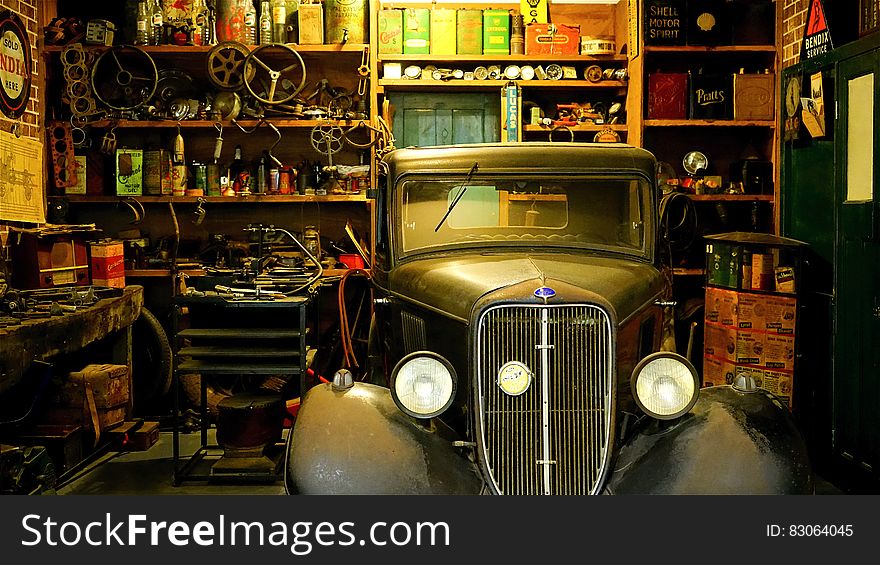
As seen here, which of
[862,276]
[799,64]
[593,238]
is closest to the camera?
[593,238]

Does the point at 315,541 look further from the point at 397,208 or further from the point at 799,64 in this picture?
the point at 799,64

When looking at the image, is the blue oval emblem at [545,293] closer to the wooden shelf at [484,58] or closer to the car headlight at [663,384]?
the car headlight at [663,384]

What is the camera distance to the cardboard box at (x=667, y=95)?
6.07m

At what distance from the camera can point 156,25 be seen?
20.2 feet

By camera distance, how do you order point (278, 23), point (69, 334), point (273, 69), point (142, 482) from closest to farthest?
point (69, 334)
point (142, 482)
point (278, 23)
point (273, 69)

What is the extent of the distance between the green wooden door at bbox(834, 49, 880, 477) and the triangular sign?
1.26ft

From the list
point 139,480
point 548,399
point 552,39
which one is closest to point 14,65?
point 139,480

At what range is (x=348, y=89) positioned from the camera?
659 cm

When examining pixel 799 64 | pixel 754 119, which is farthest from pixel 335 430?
pixel 754 119

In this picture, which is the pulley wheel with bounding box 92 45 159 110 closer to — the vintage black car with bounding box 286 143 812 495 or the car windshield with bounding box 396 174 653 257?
the car windshield with bounding box 396 174 653 257

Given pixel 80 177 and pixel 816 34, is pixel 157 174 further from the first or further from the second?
pixel 816 34

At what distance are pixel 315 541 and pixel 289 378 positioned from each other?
345cm

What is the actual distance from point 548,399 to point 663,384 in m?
0.37

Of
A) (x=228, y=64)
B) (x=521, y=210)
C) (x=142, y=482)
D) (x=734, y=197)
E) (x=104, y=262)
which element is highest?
(x=228, y=64)
